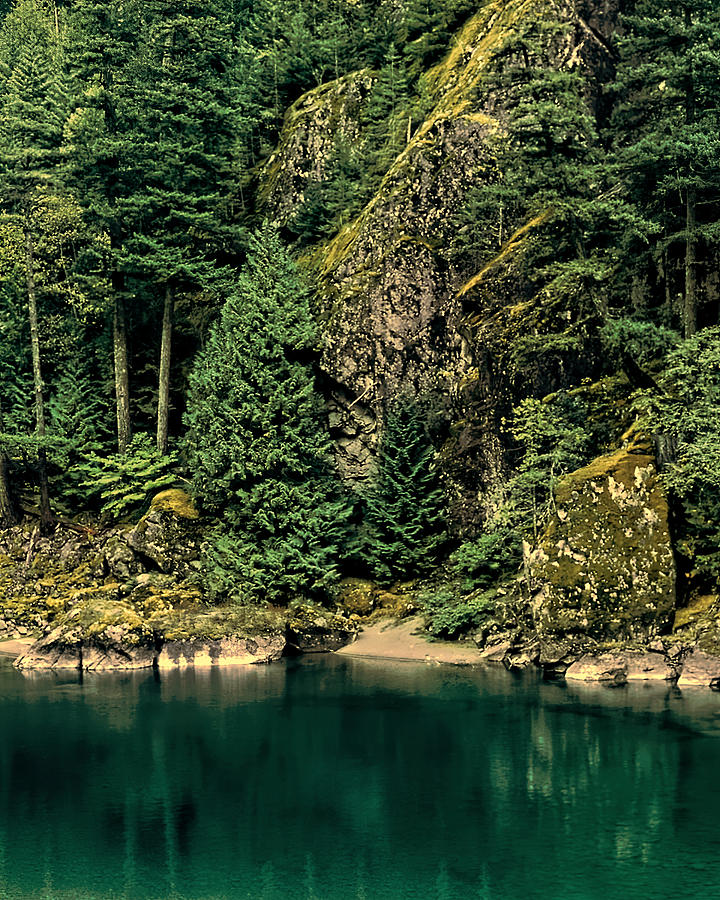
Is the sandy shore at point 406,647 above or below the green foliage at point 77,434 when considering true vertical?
below

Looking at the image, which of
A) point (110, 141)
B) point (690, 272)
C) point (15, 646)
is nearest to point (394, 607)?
point (15, 646)

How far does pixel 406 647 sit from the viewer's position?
4444 cm

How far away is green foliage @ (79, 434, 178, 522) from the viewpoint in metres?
53.1

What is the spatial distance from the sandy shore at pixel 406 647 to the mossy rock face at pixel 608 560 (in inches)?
163

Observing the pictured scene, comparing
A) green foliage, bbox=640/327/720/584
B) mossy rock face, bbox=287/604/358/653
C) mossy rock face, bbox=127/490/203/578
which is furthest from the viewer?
→ mossy rock face, bbox=127/490/203/578

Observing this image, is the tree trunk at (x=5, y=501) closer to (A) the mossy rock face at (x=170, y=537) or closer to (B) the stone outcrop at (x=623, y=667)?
(A) the mossy rock face at (x=170, y=537)

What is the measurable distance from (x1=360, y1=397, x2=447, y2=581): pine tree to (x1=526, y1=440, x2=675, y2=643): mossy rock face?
28.9ft

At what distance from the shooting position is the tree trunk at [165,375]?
181ft

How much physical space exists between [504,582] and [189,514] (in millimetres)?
15589

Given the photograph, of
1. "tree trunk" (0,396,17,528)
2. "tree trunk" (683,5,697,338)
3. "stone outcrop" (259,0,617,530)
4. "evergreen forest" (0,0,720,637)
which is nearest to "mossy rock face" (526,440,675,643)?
"evergreen forest" (0,0,720,637)

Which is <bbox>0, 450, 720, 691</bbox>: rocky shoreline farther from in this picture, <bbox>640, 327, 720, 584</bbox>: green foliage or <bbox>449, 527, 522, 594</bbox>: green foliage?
<bbox>640, 327, 720, 584</bbox>: green foliage

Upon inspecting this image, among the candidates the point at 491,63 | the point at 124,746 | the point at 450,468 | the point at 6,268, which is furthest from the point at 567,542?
the point at 6,268

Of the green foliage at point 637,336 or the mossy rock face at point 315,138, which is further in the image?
the mossy rock face at point 315,138

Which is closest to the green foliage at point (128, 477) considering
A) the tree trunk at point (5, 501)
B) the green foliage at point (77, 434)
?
the green foliage at point (77, 434)
